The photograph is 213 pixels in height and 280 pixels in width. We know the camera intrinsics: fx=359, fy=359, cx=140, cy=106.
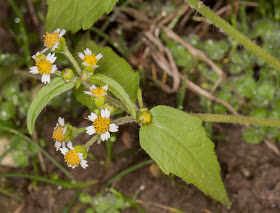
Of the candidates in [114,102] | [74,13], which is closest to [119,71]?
[114,102]

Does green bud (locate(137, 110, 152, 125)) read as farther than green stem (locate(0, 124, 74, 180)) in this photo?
No

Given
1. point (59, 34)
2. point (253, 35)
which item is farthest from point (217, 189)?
point (253, 35)

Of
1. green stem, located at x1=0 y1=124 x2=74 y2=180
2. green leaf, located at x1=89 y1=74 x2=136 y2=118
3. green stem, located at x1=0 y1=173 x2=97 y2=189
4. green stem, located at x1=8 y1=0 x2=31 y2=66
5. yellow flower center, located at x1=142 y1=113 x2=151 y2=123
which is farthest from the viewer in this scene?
green stem, located at x1=8 y1=0 x2=31 y2=66

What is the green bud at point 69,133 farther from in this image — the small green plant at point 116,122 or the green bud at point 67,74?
the green bud at point 67,74

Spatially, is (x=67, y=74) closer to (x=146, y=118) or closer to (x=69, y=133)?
(x=69, y=133)

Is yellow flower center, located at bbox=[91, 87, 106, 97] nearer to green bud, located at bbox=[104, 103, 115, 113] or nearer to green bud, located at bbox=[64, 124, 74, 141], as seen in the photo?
green bud, located at bbox=[104, 103, 115, 113]

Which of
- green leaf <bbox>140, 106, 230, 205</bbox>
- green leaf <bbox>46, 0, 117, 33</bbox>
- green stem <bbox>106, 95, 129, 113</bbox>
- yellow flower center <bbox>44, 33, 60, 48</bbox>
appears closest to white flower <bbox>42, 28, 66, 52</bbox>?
yellow flower center <bbox>44, 33, 60, 48</bbox>

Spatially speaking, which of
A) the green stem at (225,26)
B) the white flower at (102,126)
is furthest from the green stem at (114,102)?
the green stem at (225,26)
